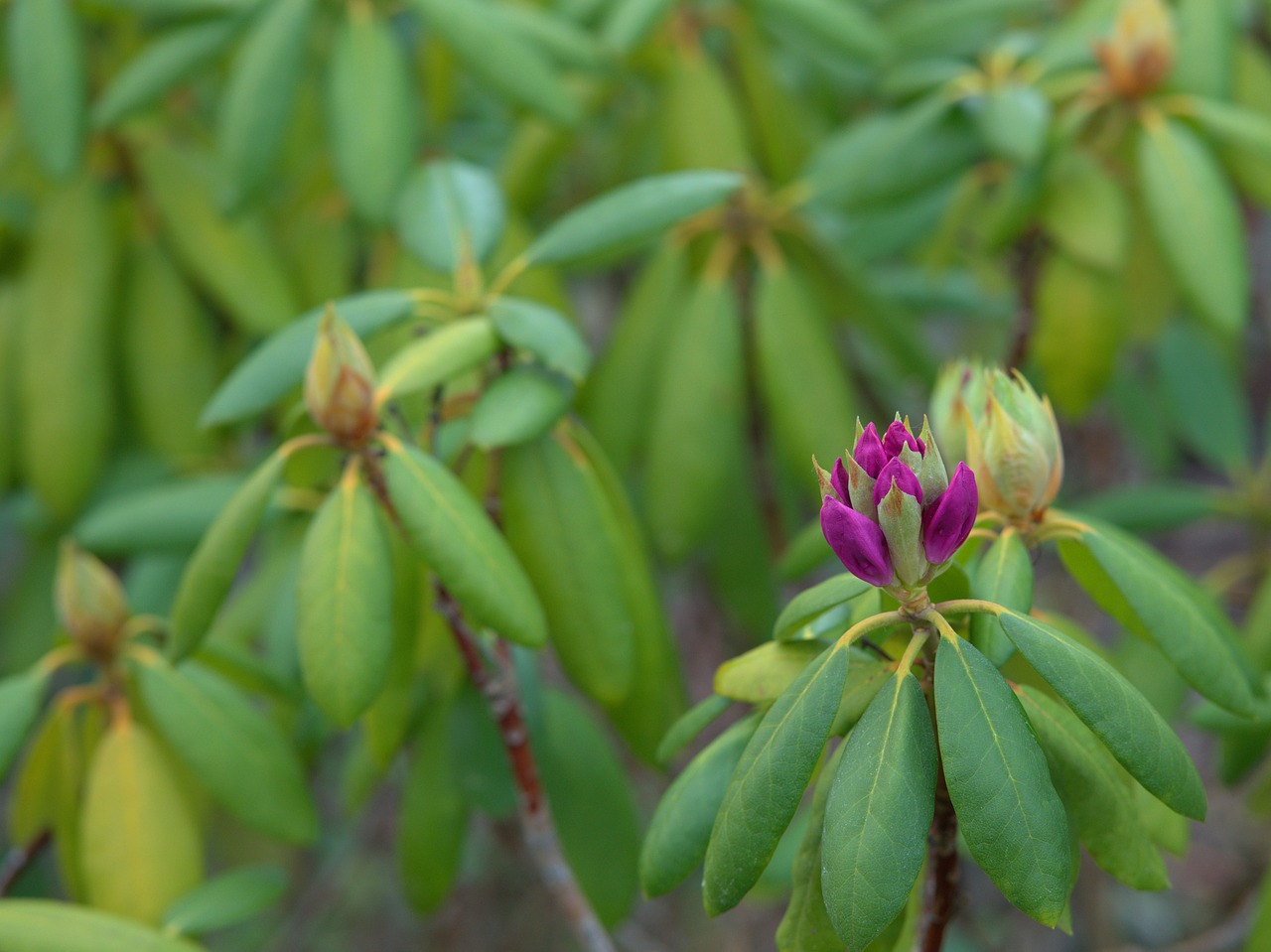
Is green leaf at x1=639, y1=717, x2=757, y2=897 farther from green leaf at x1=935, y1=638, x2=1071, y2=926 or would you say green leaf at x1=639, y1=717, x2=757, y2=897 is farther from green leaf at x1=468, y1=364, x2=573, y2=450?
green leaf at x1=468, y1=364, x2=573, y2=450

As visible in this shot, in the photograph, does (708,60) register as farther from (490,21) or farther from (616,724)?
(616,724)

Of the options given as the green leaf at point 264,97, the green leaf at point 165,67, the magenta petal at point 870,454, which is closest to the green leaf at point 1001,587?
the magenta petal at point 870,454

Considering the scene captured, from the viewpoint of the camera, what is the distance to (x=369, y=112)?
1.41 metres

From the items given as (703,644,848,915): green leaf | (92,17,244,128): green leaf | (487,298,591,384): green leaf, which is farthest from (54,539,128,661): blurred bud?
(703,644,848,915): green leaf

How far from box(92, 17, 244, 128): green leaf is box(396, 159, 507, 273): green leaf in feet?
1.17

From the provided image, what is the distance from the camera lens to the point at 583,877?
133 cm

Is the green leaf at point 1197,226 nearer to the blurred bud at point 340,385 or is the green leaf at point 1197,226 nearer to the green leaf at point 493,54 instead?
the green leaf at point 493,54

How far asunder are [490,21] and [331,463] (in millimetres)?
596

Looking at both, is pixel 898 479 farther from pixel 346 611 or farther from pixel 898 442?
pixel 346 611

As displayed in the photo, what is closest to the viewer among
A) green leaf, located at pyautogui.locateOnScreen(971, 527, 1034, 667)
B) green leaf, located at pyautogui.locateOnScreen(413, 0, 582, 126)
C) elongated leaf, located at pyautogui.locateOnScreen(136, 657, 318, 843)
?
green leaf, located at pyautogui.locateOnScreen(971, 527, 1034, 667)

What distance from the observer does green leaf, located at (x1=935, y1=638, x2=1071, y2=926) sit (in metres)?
0.64

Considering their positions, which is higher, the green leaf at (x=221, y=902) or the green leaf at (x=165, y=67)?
the green leaf at (x=165, y=67)

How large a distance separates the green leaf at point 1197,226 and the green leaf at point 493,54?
0.66m

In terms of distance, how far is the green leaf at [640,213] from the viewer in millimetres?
1154
